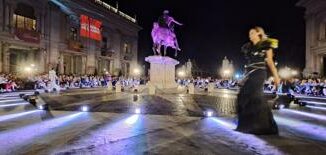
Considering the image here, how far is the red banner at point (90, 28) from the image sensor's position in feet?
156

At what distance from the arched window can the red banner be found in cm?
944

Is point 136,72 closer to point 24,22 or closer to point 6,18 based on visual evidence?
point 24,22

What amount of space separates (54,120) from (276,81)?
6.07 meters

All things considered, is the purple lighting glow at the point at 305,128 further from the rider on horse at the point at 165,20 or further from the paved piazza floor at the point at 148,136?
the rider on horse at the point at 165,20

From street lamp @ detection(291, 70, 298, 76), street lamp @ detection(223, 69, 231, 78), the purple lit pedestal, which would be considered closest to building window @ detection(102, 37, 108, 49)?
street lamp @ detection(223, 69, 231, 78)

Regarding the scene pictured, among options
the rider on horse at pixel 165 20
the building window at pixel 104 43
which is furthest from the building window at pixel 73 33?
the rider on horse at pixel 165 20

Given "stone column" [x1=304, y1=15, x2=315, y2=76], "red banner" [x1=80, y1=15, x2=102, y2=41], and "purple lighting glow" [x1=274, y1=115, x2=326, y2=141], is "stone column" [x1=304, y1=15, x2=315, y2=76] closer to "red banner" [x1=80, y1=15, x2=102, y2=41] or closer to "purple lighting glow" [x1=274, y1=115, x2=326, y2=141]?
"red banner" [x1=80, y1=15, x2=102, y2=41]

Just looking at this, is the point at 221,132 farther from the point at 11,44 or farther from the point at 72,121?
the point at 11,44

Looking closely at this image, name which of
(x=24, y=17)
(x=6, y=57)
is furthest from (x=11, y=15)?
(x=6, y=57)

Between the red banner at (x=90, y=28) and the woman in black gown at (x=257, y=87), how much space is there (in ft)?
138

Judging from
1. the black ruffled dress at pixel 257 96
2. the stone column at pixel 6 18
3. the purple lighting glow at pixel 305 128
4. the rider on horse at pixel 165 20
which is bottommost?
the purple lighting glow at pixel 305 128

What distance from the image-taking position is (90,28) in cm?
4978

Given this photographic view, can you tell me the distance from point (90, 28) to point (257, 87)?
146ft

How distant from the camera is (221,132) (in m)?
8.06
